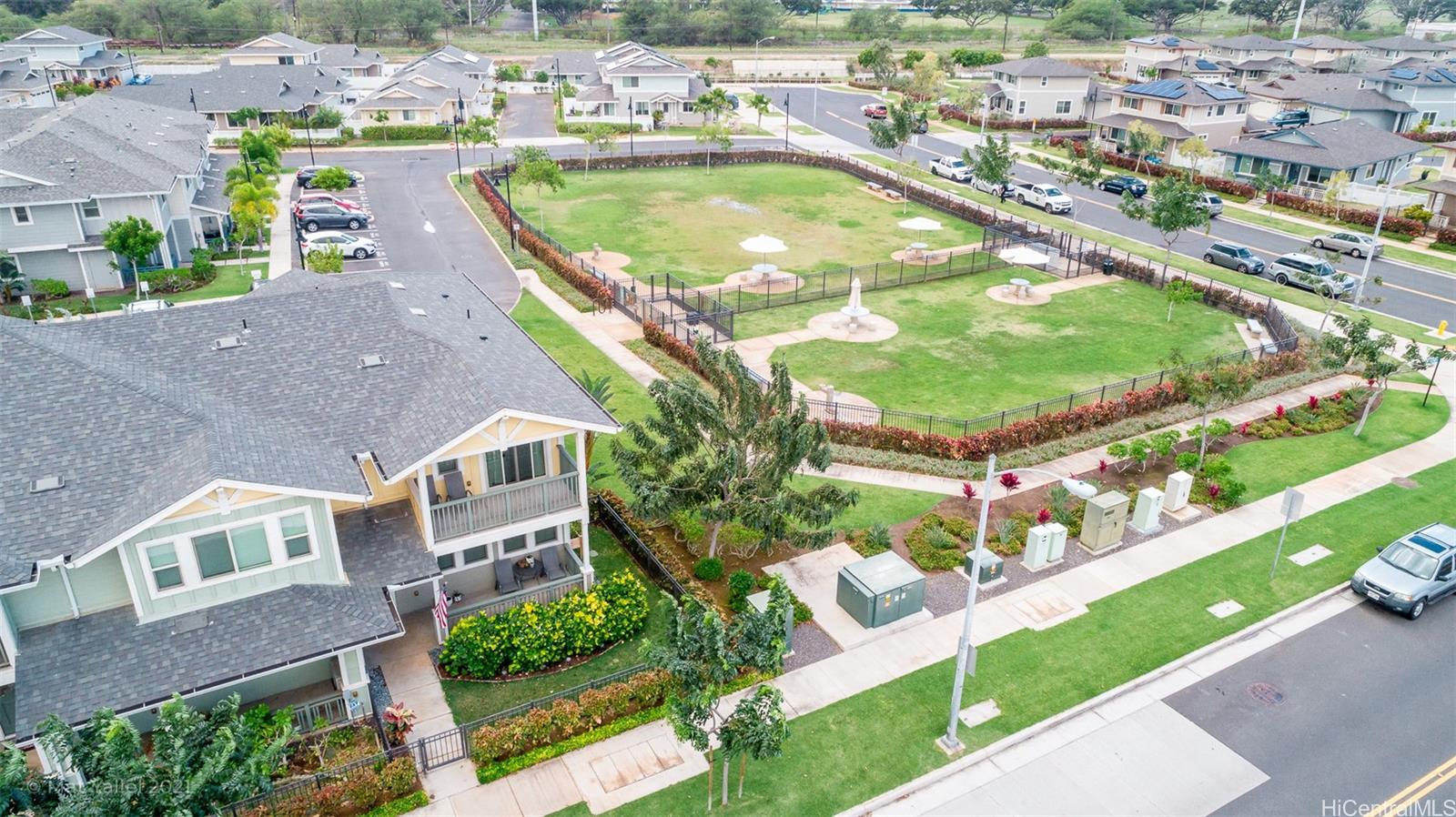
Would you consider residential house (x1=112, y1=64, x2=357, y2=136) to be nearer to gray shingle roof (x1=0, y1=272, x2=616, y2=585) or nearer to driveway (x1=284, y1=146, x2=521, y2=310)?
driveway (x1=284, y1=146, x2=521, y2=310)

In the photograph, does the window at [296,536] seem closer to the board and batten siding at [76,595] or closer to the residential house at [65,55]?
the board and batten siding at [76,595]

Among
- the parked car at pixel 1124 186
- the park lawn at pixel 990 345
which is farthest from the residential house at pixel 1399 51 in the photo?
the park lawn at pixel 990 345

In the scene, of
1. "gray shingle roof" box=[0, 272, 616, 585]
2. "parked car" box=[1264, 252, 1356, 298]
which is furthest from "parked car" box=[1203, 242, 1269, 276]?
"gray shingle roof" box=[0, 272, 616, 585]

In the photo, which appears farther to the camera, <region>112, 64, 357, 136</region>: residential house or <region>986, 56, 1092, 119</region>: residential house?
<region>986, 56, 1092, 119</region>: residential house

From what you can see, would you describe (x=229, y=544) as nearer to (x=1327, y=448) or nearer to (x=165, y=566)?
(x=165, y=566)

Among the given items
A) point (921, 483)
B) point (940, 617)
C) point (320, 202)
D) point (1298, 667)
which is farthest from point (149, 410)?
point (320, 202)

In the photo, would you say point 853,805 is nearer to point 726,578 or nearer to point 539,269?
point 726,578

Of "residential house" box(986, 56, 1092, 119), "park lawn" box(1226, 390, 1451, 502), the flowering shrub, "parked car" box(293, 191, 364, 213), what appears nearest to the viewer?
the flowering shrub
